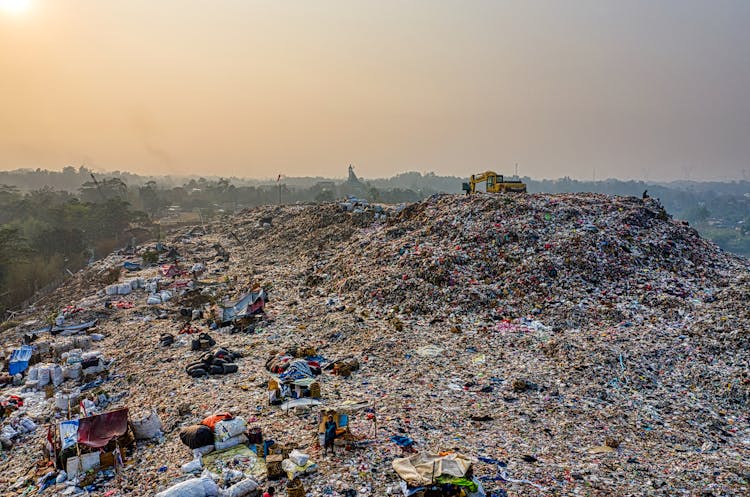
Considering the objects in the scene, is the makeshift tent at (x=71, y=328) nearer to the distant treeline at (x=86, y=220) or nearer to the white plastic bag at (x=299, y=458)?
the distant treeline at (x=86, y=220)

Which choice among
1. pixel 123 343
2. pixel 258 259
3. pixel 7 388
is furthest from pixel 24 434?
pixel 258 259

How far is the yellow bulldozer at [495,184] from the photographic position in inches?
692

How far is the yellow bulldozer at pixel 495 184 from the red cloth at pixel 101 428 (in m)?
15.2

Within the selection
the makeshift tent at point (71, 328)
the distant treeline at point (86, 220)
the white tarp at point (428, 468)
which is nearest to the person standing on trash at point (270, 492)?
the white tarp at point (428, 468)

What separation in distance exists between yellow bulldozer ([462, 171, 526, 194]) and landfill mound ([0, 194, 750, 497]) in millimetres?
2389

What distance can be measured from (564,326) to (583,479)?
4.92m

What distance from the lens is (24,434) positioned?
22.6 feet

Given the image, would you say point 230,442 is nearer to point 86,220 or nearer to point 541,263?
point 541,263

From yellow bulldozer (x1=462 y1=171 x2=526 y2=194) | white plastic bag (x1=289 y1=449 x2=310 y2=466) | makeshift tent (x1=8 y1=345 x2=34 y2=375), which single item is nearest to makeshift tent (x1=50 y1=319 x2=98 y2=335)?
makeshift tent (x1=8 y1=345 x2=34 y2=375)

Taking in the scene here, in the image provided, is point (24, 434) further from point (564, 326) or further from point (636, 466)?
point (564, 326)

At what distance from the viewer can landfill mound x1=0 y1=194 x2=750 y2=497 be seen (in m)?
5.12

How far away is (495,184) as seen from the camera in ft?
59.7

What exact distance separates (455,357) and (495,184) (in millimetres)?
11529

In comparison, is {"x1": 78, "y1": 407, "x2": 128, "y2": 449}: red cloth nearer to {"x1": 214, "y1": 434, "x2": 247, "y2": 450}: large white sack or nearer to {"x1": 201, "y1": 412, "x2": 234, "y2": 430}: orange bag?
{"x1": 201, "y1": 412, "x2": 234, "y2": 430}: orange bag
